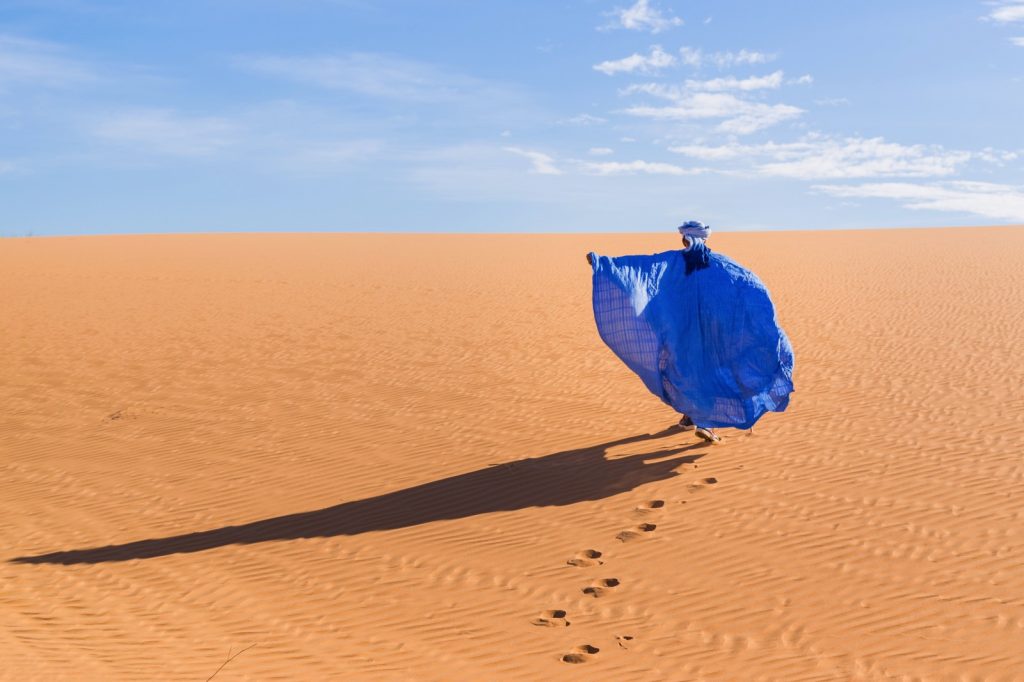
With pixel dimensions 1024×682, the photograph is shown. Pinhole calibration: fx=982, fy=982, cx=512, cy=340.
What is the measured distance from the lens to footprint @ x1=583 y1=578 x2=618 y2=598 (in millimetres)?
8734

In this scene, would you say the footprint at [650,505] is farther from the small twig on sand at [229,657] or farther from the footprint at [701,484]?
the small twig on sand at [229,657]

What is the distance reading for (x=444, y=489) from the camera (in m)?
12.0

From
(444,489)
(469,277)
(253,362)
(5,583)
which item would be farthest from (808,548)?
(469,277)

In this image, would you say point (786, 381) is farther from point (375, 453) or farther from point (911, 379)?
point (911, 379)

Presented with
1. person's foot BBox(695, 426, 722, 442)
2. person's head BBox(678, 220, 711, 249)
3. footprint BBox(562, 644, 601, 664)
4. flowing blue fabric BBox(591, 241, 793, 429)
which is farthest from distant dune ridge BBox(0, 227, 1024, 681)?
person's head BBox(678, 220, 711, 249)

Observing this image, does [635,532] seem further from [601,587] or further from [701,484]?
[701,484]

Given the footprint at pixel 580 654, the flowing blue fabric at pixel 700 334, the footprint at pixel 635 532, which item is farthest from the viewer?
the flowing blue fabric at pixel 700 334

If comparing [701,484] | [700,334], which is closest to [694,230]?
[700,334]

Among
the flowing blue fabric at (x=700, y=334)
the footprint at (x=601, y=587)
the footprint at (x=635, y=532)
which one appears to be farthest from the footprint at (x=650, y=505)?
the footprint at (x=601, y=587)

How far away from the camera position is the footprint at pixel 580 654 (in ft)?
24.9

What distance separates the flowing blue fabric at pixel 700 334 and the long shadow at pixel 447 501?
1.22 meters

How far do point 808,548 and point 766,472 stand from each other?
232 centimetres

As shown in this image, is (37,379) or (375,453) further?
(37,379)

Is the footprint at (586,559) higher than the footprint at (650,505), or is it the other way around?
the footprint at (650,505)
